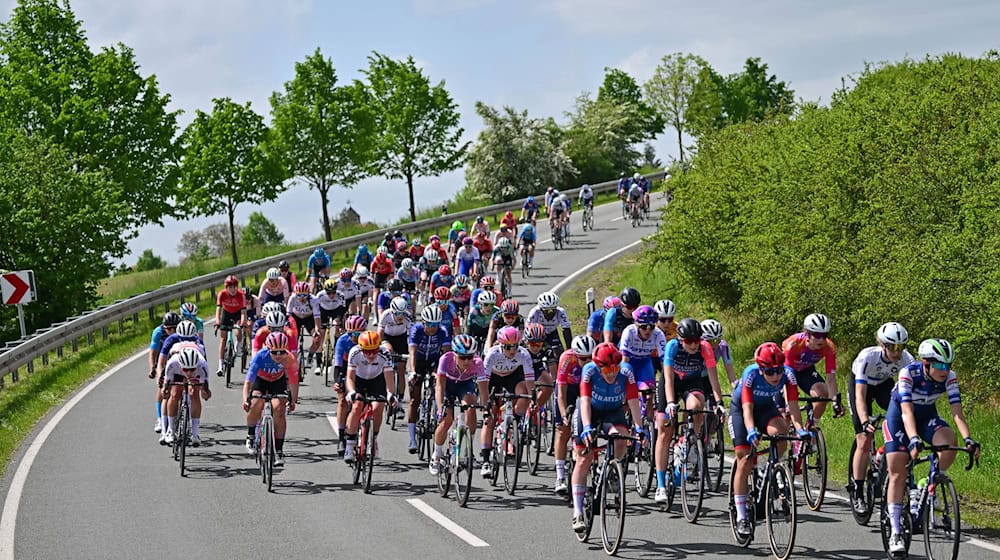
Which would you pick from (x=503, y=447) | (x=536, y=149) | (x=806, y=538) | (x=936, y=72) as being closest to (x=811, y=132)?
(x=936, y=72)

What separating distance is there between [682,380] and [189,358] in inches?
262

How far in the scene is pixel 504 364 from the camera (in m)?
15.0

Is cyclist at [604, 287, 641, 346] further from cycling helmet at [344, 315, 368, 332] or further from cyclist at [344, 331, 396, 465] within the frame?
cycling helmet at [344, 315, 368, 332]

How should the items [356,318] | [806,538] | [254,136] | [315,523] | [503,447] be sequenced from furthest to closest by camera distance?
[254,136]
[356,318]
[503,447]
[315,523]
[806,538]

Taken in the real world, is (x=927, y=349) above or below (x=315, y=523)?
above

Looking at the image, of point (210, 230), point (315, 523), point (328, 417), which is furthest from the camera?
point (210, 230)

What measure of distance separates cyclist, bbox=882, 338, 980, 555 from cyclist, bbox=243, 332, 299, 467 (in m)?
7.20

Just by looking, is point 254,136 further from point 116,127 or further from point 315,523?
point 315,523

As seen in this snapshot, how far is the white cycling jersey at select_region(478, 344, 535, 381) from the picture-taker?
583 inches

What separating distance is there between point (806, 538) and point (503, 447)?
413 centimetres

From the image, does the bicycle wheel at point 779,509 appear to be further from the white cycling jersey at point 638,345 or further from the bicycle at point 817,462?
the white cycling jersey at point 638,345

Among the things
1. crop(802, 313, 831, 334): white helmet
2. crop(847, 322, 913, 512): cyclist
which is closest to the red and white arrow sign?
crop(802, 313, 831, 334): white helmet

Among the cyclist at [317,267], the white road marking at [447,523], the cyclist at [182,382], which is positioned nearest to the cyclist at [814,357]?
the white road marking at [447,523]

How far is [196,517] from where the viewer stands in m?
14.0
